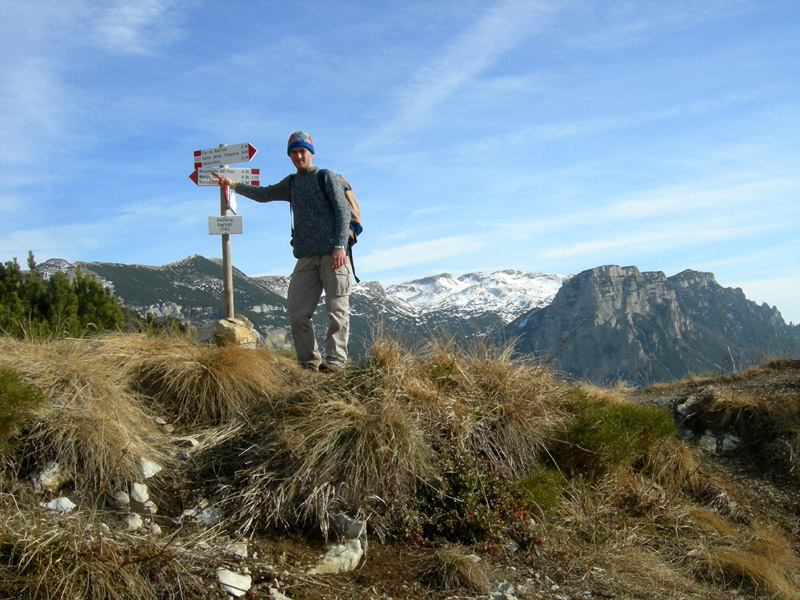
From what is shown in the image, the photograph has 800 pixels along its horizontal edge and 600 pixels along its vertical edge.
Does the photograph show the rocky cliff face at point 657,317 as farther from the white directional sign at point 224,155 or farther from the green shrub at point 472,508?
the green shrub at point 472,508

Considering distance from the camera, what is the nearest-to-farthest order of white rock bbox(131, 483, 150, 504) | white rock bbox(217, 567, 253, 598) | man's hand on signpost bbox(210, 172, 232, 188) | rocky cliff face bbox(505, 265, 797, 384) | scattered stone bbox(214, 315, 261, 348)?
white rock bbox(217, 567, 253, 598) → white rock bbox(131, 483, 150, 504) → scattered stone bbox(214, 315, 261, 348) → man's hand on signpost bbox(210, 172, 232, 188) → rocky cliff face bbox(505, 265, 797, 384)

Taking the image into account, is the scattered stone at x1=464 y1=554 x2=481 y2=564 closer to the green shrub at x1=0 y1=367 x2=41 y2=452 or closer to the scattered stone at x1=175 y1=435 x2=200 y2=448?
the scattered stone at x1=175 y1=435 x2=200 y2=448

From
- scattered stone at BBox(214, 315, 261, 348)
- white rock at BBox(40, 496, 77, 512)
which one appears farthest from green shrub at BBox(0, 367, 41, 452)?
scattered stone at BBox(214, 315, 261, 348)

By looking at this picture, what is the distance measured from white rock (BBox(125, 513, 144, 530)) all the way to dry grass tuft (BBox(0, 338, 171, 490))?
0.29m

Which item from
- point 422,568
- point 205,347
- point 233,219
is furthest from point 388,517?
point 233,219

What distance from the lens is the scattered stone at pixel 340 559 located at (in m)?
3.78

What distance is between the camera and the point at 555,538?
455 centimetres

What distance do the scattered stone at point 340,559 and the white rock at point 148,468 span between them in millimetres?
1501

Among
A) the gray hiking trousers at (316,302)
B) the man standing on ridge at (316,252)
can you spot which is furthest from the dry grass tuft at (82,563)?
the gray hiking trousers at (316,302)

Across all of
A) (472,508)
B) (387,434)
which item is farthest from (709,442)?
(387,434)

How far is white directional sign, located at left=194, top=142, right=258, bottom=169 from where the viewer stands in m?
7.70

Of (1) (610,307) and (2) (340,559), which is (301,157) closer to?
(2) (340,559)

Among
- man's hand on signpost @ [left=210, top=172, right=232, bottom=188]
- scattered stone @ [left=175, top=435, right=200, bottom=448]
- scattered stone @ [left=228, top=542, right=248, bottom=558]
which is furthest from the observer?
man's hand on signpost @ [left=210, top=172, right=232, bottom=188]

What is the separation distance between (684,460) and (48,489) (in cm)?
575
